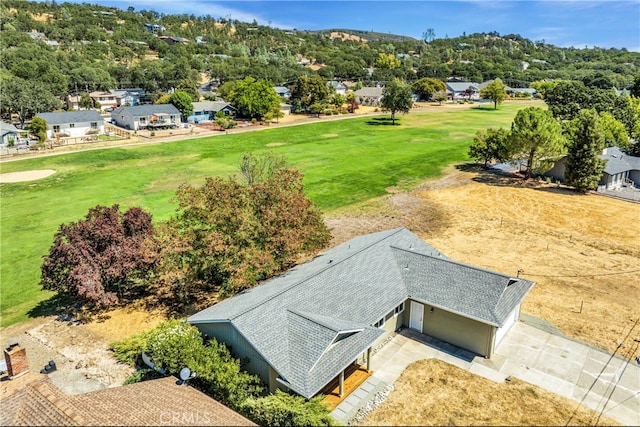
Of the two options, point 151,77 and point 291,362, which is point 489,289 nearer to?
point 291,362

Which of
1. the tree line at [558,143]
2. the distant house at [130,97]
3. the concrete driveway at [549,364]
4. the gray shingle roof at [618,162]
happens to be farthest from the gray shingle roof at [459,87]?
the concrete driveway at [549,364]

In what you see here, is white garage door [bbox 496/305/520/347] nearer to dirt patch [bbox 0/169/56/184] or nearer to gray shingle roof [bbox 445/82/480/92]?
dirt patch [bbox 0/169/56/184]

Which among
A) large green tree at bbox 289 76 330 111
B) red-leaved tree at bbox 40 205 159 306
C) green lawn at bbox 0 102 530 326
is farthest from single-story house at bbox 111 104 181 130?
red-leaved tree at bbox 40 205 159 306

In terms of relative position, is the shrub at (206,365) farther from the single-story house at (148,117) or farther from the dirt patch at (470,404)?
the single-story house at (148,117)

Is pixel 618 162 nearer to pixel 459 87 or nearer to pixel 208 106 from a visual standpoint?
pixel 208 106

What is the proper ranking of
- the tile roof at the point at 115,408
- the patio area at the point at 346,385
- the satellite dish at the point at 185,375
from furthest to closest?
the patio area at the point at 346,385 < the satellite dish at the point at 185,375 < the tile roof at the point at 115,408
